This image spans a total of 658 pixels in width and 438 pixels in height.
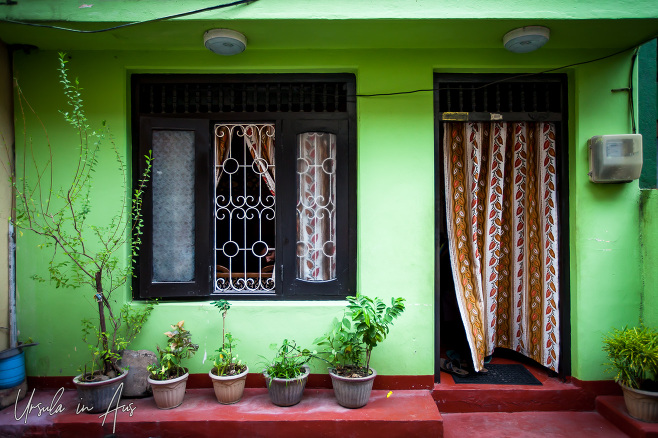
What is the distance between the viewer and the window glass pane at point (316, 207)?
4.19 m

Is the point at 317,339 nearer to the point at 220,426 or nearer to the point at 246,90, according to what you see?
the point at 220,426

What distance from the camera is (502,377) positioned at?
429 centimetres

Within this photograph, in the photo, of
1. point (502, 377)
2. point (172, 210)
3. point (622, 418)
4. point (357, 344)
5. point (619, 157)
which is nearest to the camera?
point (622, 418)

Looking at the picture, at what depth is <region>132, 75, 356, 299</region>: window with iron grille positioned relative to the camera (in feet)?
13.5

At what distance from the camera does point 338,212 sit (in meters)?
4.14

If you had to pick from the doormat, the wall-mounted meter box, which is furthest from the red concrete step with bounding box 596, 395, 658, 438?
the wall-mounted meter box

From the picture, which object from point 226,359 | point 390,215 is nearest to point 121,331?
point 226,359

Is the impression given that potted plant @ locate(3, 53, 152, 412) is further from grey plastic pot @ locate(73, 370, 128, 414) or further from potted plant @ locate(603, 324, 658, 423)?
potted plant @ locate(603, 324, 658, 423)

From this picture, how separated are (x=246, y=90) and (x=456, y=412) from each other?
384 cm

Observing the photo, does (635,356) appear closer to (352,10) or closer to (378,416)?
(378,416)

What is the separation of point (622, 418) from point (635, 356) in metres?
0.61

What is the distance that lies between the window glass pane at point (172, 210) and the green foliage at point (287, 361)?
1169 mm

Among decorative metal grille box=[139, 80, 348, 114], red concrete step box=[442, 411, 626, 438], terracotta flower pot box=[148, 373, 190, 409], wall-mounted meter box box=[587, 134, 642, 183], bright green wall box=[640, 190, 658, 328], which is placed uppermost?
decorative metal grille box=[139, 80, 348, 114]

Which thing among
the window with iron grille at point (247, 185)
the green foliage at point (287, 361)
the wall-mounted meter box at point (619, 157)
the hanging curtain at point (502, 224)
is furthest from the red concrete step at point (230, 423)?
the wall-mounted meter box at point (619, 157)
